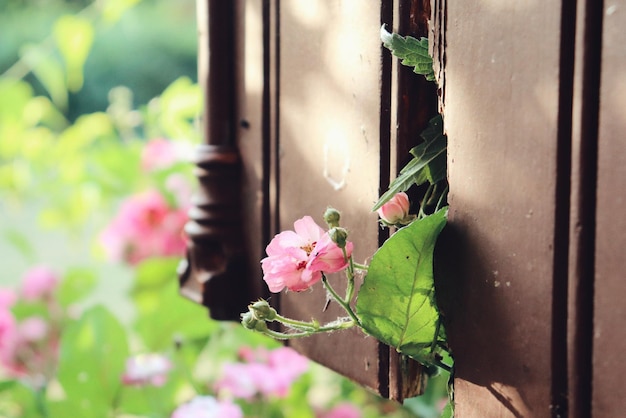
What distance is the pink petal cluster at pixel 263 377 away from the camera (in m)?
1.14

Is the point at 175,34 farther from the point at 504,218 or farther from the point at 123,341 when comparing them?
the point at 504,218

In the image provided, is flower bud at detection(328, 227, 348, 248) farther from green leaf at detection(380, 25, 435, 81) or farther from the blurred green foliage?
the blurred green foliage

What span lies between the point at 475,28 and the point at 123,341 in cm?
87

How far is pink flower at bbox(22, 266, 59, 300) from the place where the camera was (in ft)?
4.87

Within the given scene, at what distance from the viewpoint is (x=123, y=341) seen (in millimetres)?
1168

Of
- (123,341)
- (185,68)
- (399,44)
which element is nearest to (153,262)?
(123,341)

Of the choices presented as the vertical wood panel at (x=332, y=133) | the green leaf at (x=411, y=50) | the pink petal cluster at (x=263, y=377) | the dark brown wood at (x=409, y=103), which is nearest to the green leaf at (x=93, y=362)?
the pink petal cluster at (x=263, y=377)

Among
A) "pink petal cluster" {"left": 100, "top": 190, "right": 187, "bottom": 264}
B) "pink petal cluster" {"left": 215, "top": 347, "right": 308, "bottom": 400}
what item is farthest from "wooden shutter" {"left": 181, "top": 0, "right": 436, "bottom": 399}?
"pink petal cluster" {"left": 100, "top": 190, "right": 187, "bottom": 264}

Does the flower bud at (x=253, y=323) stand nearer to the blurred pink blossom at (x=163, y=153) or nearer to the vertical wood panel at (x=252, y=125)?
the vertical wood panel at (x=252, y=125)

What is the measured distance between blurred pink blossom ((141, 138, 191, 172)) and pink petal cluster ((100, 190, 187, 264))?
0.06 m

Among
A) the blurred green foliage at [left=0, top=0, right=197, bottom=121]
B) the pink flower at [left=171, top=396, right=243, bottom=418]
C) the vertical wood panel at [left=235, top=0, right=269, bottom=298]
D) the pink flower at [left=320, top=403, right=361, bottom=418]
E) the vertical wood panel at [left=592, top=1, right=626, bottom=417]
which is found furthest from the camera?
the blurred green foliage at [left=0, top=0, right=197, bottom=121]

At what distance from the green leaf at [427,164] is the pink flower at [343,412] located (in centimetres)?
81

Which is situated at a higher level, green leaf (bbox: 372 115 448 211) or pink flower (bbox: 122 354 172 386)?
green leaf (bbox: 372 115 448 211)

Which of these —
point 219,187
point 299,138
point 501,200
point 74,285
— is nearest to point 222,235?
point 219,187
